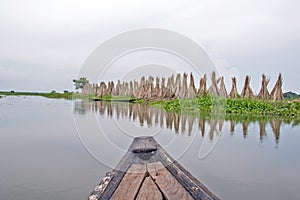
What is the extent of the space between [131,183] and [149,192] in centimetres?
21

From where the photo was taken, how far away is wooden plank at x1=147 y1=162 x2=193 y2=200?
185 centimetres

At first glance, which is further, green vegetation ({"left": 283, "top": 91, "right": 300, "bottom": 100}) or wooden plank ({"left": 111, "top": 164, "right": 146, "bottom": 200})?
green vegetation ({"left": 283, "top": 91, "right": 300, "bottom": 100})

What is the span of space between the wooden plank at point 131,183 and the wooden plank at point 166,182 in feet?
0.30

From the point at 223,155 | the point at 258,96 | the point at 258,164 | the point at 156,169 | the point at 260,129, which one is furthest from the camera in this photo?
the point at 258,96

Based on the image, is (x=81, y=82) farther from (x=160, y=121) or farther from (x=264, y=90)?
(x=264, y=90)

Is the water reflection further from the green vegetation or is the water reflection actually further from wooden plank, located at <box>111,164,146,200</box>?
the green vegetation

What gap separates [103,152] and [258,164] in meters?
2.55

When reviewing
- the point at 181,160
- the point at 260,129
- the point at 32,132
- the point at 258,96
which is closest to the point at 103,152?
the point at 181,160

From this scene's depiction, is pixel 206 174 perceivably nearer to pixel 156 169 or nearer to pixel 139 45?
pixel 156 169

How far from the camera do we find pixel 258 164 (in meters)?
4.42

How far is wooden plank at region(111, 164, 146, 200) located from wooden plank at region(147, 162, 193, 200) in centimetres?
9

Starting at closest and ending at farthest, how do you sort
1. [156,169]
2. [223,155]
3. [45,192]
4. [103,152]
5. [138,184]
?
[138,184]
[156,169]
[45,192]
[103,152]
[223,155]

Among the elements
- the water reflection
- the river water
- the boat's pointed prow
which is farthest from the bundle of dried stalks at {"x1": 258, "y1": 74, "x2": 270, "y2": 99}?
the boat's pointed prow

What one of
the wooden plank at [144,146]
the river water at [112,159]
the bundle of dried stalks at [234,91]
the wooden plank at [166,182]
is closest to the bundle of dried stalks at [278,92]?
the bundle of dried stalks at [234,91]
